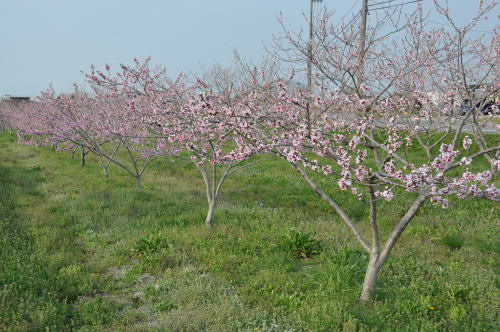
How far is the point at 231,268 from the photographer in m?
5.91

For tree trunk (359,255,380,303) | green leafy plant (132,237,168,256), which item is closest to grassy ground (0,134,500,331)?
green leafy plant (132,237,168,256)

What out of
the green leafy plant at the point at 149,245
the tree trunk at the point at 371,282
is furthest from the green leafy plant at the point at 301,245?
the green leafy plant at the point at 149,245

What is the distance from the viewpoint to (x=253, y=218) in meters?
8.59

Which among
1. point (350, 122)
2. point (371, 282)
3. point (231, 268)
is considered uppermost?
point (350, 122)

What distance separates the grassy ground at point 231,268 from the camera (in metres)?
4.44

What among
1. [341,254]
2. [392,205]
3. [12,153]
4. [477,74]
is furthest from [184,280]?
[12,153]

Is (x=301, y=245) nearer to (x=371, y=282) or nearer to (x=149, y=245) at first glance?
(x=371, y=282)

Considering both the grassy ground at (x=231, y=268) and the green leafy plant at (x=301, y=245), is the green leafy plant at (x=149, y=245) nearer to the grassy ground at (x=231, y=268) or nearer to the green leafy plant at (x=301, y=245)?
the grassy ground at (x=231, y=268)

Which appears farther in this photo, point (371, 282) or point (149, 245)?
point (149, 245)

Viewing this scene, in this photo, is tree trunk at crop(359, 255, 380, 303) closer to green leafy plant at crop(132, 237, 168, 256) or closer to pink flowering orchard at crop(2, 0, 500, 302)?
pink flowering orchard at crop(2, 0, 500, 302)

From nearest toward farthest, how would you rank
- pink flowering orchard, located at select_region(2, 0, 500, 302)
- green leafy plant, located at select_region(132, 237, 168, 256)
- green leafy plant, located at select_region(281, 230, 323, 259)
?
pink flowering orchard, located at select_region(2, 0, 500, 302)
green leafy plant, located at select_region(281, 230, 323, 259)
green leafy plant, located at select_region(132, 237, 168, 256)

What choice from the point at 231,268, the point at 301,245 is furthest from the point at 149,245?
the point at 301,245

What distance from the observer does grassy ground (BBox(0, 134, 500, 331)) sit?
14.6ft

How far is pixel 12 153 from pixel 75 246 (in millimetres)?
19567
